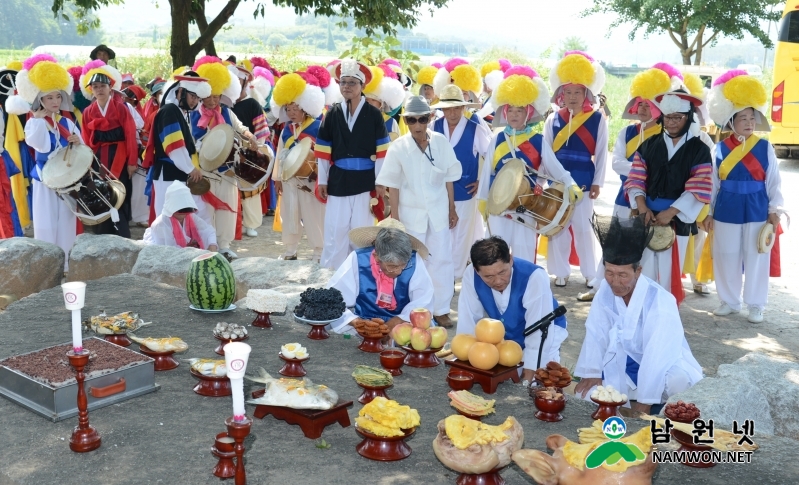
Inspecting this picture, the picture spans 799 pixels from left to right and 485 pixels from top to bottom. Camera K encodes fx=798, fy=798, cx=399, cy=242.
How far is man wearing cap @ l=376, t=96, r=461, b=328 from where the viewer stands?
20.9ft

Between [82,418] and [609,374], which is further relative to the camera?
[609,374]

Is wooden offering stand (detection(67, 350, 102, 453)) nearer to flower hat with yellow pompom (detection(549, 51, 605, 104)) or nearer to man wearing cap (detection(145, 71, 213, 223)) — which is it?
man wearing cap (detection(145, 71, 213, 223))

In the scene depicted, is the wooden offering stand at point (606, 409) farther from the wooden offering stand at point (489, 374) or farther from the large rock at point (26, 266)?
the large rock at point (26, 266)

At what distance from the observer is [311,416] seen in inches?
121

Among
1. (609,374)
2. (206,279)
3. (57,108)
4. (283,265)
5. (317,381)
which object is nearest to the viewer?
(317,381)

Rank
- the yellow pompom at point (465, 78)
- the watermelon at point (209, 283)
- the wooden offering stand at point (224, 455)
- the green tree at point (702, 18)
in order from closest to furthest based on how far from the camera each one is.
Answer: the wooden offering stand at point (224, 455), the watermelon at point (209, 283), the yellow pompom at point (465, 78), the green tree at point (702, 18)

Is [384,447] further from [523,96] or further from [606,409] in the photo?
[523,96]

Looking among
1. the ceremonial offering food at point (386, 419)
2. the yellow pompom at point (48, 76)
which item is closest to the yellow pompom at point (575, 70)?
the yellow pompom at point (48, 76)

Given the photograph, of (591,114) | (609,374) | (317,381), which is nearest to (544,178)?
(591,114)

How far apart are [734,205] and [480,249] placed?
339 cm

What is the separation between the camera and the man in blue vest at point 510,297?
425 cm

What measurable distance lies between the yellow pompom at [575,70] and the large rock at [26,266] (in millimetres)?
4658

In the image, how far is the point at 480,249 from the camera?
4246 millimetres

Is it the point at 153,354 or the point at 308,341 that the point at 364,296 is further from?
the point at 153,354
